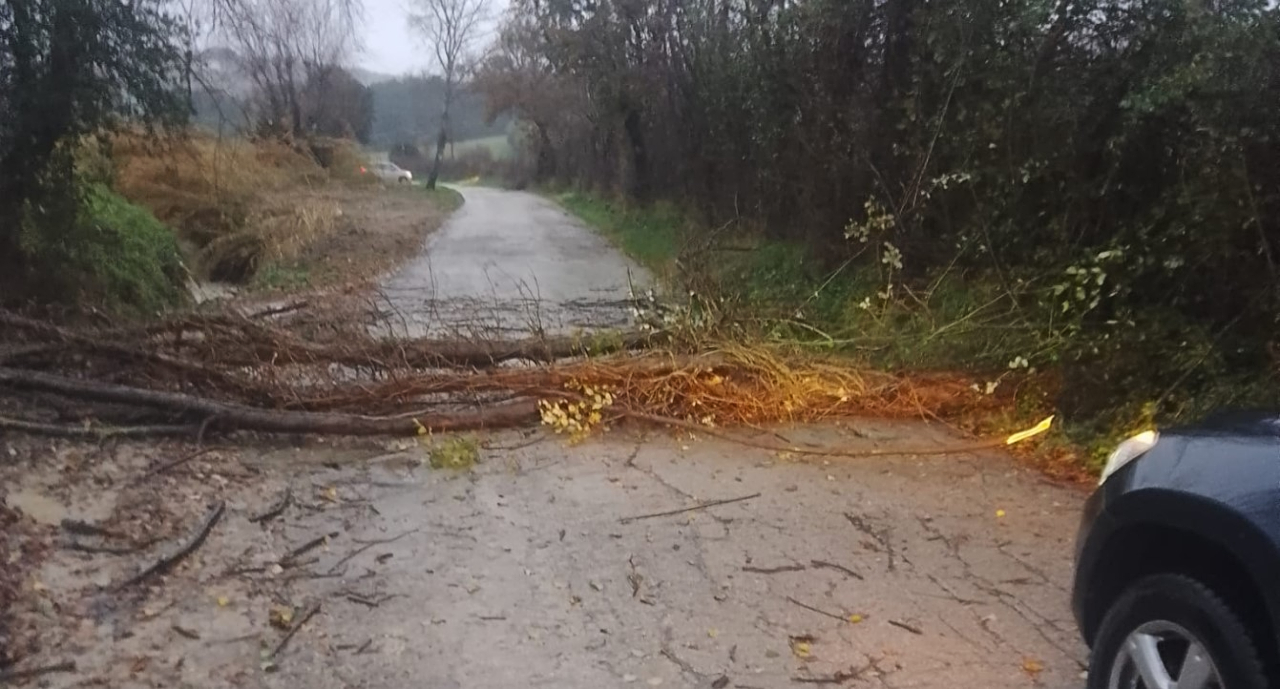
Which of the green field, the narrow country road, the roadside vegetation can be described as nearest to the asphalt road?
the roadside vegetation

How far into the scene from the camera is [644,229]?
920 inches

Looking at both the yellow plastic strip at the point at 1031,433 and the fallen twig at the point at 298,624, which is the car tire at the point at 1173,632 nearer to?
the fallen twig at the point at 298,624

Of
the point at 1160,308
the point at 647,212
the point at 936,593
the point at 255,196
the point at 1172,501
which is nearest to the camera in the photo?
the point at 1172,501

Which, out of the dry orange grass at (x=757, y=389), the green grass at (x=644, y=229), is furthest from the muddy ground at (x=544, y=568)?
the green grass at (x=644, y=229)

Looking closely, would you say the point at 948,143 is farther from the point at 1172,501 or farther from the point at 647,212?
the point at 647,212

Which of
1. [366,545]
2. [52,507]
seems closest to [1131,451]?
[366,545]

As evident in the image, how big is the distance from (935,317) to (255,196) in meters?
14.7

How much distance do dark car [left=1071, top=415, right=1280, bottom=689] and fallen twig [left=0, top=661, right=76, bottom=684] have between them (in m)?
3.90

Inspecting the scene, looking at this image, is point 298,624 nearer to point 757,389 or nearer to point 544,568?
point 544,568

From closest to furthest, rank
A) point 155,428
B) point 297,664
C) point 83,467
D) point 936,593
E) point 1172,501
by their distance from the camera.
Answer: point 1172,501, point 297,664, point 936,593, point 83,467, point 155,428

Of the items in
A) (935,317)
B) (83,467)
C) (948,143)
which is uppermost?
(948,143)

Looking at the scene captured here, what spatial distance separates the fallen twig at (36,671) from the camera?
4.38 meters

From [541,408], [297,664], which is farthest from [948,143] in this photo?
[297,664]

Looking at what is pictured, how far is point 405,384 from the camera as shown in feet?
27.0
